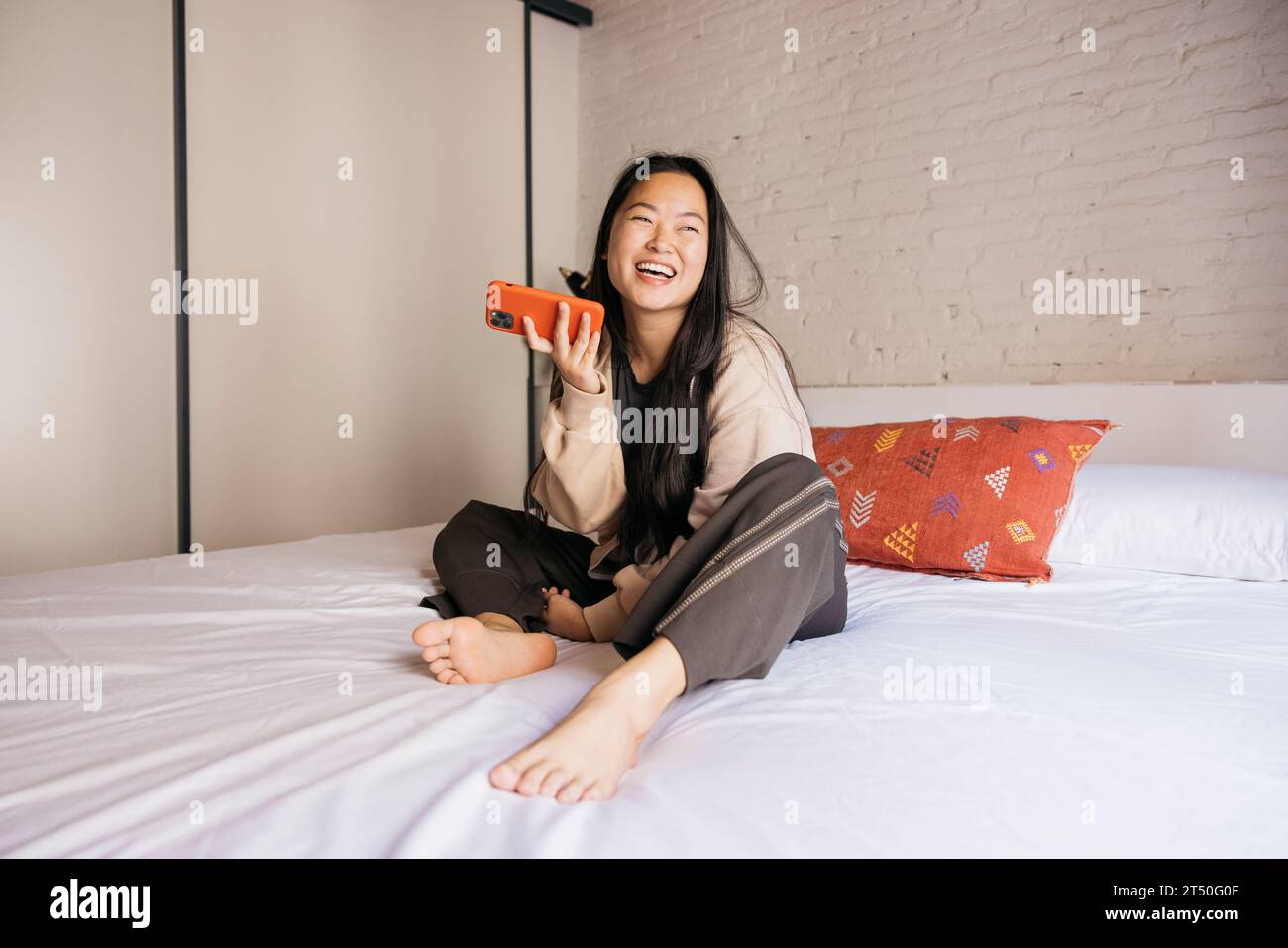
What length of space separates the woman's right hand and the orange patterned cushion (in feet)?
2.41

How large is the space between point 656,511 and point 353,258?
2115mm

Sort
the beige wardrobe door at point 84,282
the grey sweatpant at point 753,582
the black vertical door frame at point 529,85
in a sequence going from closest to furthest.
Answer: the grey sweatpant at point 753,582
the beige wardrobe door at point 84,282
the black vertical door frame at point 529,85

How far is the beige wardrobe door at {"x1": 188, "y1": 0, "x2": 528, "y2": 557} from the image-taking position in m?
2.70

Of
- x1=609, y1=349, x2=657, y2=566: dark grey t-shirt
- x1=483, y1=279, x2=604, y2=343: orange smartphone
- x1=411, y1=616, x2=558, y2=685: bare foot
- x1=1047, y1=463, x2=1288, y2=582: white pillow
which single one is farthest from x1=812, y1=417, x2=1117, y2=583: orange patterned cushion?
x1=411, y1=616, x2=558, y2=685: bare foot

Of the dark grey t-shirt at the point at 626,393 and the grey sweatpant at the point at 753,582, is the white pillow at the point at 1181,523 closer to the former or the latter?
the grey sweatpant at the point at 753,582

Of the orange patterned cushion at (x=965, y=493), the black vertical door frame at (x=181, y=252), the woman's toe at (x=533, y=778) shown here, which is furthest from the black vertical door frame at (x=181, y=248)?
the woman's toe at (x=533, y=778)

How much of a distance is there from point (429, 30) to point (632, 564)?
8.74ft

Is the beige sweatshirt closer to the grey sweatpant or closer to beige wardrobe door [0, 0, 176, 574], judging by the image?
the grey sweatpant

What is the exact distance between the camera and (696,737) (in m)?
0.85

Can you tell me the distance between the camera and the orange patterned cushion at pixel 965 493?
1.63 metres

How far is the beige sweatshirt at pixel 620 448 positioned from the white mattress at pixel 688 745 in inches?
4.4

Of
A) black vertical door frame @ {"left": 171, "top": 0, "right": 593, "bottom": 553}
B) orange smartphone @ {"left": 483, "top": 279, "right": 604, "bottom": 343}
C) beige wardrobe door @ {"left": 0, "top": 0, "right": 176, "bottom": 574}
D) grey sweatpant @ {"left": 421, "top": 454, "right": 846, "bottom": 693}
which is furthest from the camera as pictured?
black vertical door frame @ {"left": 171, "top": 0, "right": 593, "bottom": 553}

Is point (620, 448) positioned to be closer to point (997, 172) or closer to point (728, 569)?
point (728, 569)
